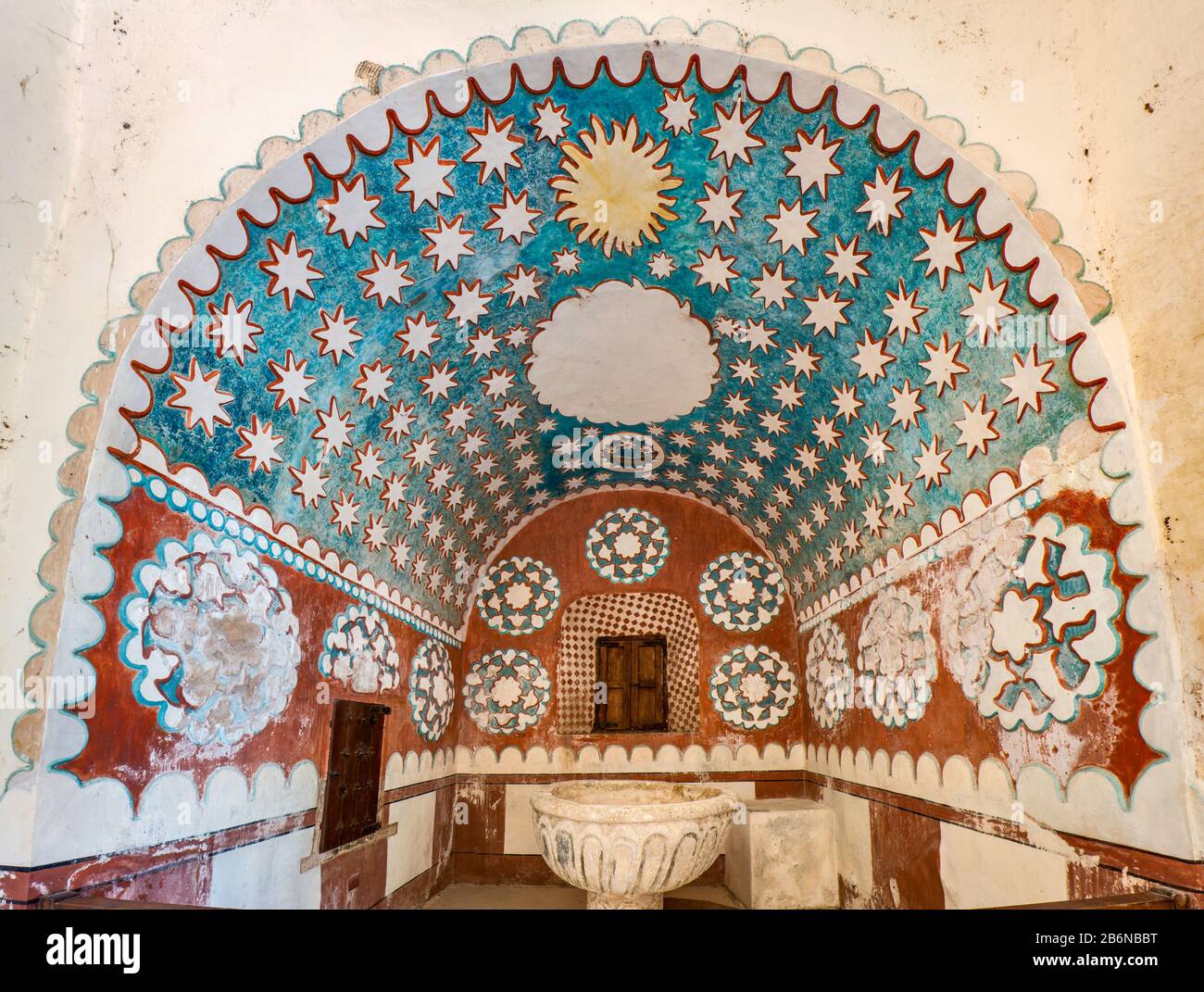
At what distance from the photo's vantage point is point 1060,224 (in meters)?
2.88

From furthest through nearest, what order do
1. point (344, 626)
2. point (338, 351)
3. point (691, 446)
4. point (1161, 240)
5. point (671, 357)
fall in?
point (691, 446) → point (671, 357) → point (344, 626) → point (338, 351) → point (1161, 240)

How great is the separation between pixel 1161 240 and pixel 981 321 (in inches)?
28.9

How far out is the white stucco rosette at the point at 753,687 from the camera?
268 inches

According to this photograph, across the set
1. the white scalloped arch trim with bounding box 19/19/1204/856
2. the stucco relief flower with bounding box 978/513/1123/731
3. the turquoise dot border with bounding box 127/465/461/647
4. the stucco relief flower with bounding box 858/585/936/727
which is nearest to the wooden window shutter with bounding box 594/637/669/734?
the stucco relief flower with bounding box 858/585/936/727

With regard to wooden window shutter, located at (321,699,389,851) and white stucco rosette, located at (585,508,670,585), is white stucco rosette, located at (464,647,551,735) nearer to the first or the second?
white stucco rosette, located at (585,508,670,585)

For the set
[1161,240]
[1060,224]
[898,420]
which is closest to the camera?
[1161,240]

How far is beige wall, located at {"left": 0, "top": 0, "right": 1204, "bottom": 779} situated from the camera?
8.50ft

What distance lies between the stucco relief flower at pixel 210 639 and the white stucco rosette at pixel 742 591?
3970mm

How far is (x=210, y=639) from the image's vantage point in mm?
3250

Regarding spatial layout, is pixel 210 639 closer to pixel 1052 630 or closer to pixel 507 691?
pixel 1052 630

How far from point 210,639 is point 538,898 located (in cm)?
397

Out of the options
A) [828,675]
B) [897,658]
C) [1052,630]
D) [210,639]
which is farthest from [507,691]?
[1052,630]

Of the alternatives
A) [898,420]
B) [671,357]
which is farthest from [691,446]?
[898,420]

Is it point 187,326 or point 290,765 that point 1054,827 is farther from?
point 187,326
